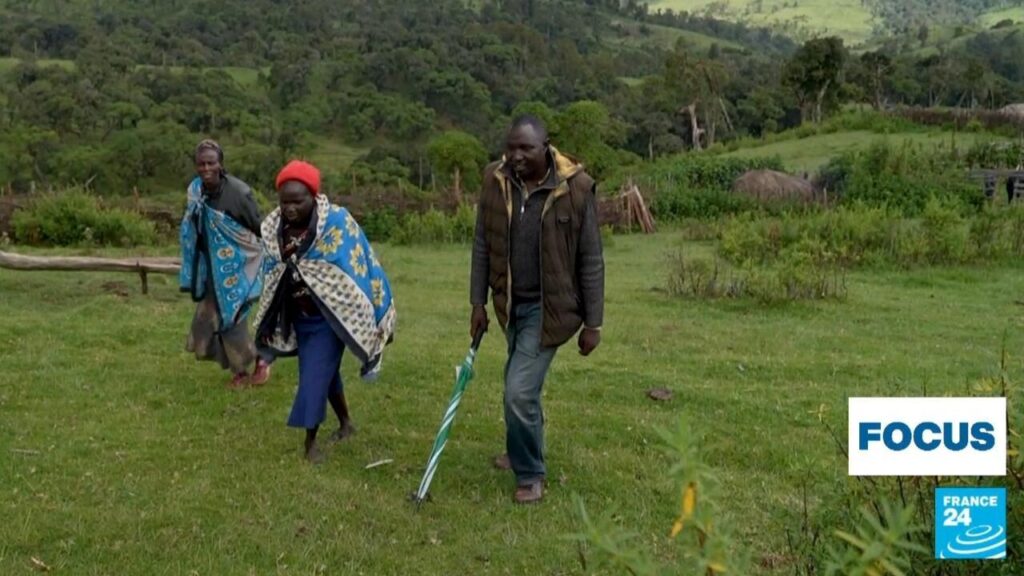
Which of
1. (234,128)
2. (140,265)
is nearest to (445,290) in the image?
(140,265)

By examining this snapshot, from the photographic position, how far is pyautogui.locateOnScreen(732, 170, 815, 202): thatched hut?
2395 centimetres

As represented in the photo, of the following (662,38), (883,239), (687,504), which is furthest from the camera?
(662,38)

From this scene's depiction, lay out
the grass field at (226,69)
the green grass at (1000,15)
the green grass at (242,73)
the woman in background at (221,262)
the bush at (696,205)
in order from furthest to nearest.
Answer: the green grass at (1000,15)
the green grass at (242,73)
the grass field at (226,69)
the bush at (696,205)
the woman in background at (221,262)

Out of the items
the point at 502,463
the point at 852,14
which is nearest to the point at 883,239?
the point at 502,463

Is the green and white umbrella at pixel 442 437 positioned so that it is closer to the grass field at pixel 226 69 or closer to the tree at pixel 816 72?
the tree at pixel 816 72

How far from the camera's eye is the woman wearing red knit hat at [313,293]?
5371 mm

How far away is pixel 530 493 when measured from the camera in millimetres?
5055

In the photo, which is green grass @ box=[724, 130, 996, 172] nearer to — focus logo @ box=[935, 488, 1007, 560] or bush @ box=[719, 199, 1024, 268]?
bush @ box=[719, 199, 1024, 268]

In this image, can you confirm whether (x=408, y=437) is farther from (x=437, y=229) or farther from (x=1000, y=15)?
(x=1000, y=15)

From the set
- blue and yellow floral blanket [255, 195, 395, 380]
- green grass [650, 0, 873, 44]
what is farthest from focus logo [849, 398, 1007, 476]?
green grass [650, 0, 873, 44]

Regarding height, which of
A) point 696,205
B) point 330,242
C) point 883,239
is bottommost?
point 696,205

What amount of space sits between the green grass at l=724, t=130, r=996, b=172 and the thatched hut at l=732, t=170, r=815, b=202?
13.8 ft

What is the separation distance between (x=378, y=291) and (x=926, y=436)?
→ 12.6 ft

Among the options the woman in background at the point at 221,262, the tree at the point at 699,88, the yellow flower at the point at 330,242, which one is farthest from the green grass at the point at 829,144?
the yellow flower at the point at 330,242
